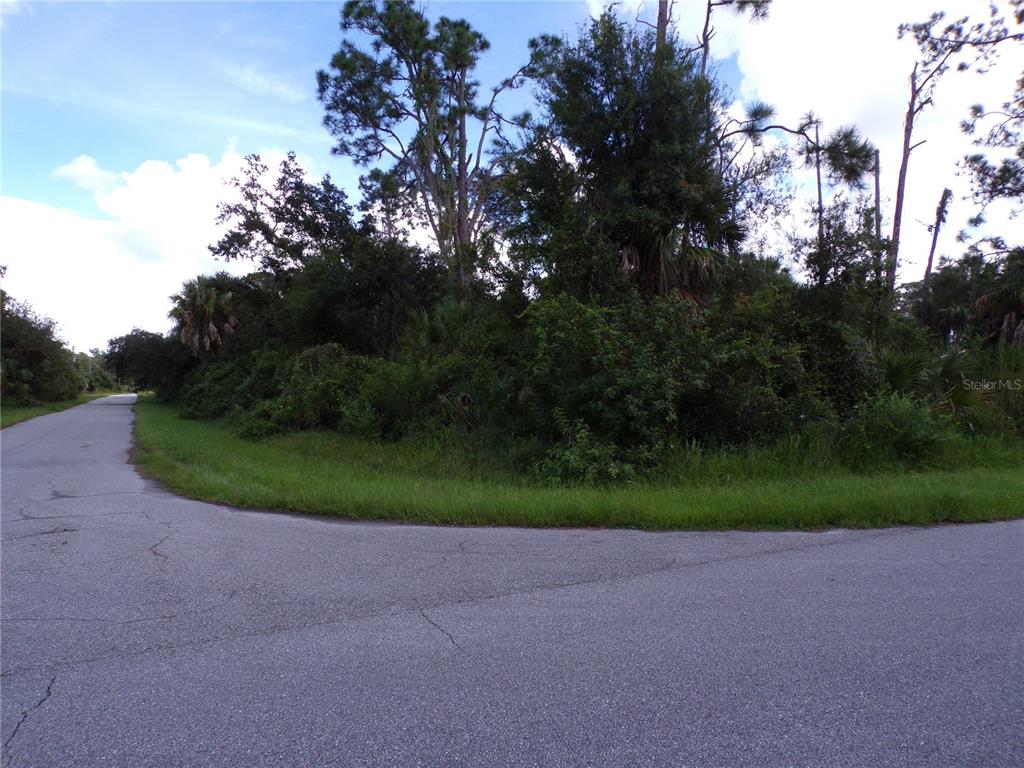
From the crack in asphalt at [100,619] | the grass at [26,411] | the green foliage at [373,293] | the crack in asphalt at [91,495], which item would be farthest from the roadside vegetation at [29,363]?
the crack in asphalt at [100,619]

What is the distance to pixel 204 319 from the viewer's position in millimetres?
35625

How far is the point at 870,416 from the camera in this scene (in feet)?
41.1

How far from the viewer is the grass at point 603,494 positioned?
804cm

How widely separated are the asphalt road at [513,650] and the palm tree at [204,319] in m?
30.6

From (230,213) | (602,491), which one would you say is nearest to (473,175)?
(230,213)

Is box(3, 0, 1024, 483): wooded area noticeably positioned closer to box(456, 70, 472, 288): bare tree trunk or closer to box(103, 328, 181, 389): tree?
box(456, 70, 472, 288): bare tree trunk

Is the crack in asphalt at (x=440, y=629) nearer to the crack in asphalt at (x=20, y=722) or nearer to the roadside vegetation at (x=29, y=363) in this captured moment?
the crack in asphalt at (x=20, y=722)

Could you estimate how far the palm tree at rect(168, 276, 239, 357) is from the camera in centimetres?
3553

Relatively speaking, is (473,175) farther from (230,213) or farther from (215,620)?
(215,620)

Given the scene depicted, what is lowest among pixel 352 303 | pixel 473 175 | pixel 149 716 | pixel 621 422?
pixel 149 716

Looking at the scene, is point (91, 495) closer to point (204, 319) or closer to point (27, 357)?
point (204, 319)

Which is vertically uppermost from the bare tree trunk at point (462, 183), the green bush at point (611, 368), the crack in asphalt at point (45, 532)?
the bare tree trunk at point (462, 183)

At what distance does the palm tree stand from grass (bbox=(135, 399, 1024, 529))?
23887 mm

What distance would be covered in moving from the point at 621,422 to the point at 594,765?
8.67 m
